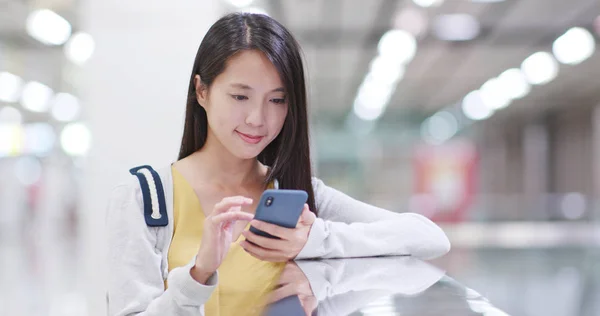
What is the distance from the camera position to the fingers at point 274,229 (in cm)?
131

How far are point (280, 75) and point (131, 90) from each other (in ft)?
6.70

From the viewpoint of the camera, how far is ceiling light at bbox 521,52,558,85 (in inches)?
591

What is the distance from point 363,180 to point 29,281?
1203cm

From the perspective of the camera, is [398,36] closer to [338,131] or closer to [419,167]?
[419,167]

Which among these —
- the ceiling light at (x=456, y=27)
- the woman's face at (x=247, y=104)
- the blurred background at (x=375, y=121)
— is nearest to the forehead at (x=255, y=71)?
the woman's face at (x=247, y=104)

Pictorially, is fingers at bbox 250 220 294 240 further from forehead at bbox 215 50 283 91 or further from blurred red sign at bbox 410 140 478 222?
blurred red sign at bbox 410 140 478 222

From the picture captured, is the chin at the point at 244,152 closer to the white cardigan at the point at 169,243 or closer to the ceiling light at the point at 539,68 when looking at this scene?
the white cardigan at the point at 169,243

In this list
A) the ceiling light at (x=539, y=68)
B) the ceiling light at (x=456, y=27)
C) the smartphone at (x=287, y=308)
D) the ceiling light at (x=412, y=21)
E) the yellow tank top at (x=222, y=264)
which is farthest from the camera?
the ceiling light at (x=539, y=68)

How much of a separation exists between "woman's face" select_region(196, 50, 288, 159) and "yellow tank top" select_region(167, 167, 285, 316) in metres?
0.14

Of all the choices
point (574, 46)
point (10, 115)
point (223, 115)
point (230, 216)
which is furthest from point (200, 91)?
point (10, 115)

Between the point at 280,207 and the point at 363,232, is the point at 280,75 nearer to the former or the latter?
the point at 280,207

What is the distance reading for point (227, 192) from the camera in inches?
61.4

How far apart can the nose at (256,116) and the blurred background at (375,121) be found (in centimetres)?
28

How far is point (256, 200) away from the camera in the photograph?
162cm
